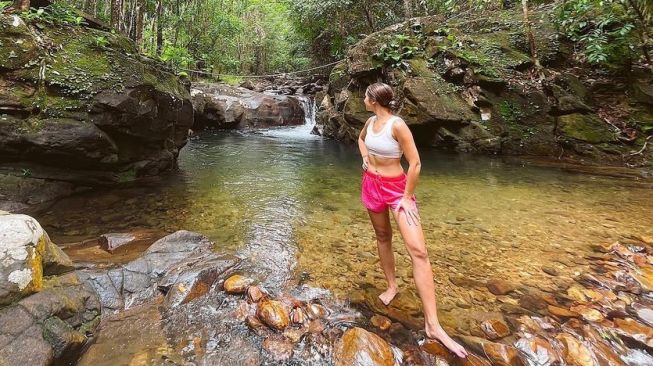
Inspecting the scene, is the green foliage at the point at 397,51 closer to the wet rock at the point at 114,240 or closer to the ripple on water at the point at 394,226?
the ripple on water at the point at 394,226

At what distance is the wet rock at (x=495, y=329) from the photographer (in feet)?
8.38

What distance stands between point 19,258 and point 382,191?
97.1 inches

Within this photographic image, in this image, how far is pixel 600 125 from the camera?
28.9ft

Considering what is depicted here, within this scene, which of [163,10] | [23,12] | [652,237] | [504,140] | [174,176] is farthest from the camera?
[163,10]

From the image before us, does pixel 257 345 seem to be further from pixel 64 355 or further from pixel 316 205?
pixel 316 205

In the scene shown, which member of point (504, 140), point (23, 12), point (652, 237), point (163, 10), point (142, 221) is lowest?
point (142, 221)

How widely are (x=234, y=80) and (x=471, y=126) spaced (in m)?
19.0

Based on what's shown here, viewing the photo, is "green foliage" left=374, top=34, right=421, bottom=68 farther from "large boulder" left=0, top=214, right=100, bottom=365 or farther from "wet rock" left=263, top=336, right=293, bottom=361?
"large boulder" left=0, top=214, right=100, bottom=365

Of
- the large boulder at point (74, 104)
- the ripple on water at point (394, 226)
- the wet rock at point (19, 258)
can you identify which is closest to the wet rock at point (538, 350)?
the ripple on water at point (394, 226)

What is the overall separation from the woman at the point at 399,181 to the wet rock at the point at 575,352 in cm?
70

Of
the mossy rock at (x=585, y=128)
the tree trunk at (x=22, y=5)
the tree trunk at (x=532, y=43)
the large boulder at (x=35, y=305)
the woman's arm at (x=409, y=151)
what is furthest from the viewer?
the tree trunk at (x=532, y=43)

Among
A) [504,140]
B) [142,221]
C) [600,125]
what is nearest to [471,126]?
[504,140]

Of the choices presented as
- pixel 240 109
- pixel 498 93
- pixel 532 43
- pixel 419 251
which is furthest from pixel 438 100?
pixel 240 109

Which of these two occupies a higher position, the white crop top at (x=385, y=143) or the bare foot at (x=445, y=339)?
the white crop top at (x=385, y=143)
